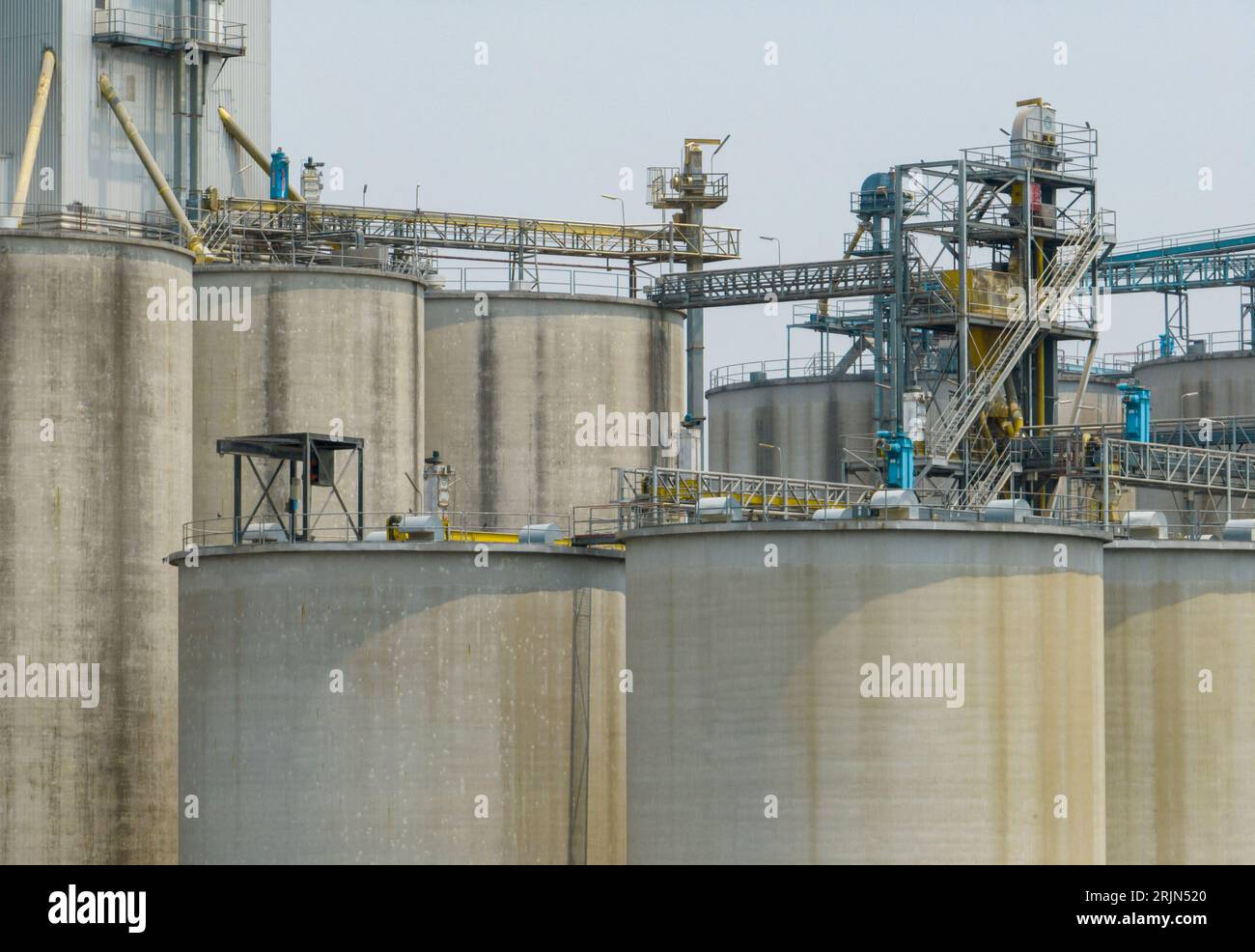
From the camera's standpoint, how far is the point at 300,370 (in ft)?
263

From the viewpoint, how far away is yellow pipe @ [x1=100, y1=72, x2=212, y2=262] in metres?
86.2

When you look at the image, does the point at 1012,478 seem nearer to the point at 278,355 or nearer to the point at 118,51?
the point at 278,355

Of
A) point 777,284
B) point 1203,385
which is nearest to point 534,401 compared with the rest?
point 777,284

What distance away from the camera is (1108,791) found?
68.7 m

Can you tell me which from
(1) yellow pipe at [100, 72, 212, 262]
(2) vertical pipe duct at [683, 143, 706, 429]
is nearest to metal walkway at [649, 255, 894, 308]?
(2) vertical pipe duct at [683, 143, 706, 429]

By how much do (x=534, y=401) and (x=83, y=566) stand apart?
18367mm

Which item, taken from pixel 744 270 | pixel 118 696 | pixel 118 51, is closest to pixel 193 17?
pixel 118 51

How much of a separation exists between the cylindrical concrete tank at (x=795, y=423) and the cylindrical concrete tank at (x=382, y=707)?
131 ft

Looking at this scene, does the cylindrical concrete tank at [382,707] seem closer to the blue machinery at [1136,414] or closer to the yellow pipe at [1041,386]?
the blue machinery at [1136,414]

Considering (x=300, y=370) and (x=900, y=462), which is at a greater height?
(x=300, y=370)

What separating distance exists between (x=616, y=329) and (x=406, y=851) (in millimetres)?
28515

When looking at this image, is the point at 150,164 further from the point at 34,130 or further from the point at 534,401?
the point at 534,401

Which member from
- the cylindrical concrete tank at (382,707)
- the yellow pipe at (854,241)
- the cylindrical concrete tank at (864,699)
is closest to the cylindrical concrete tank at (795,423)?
the yellow pipe at (854,241)

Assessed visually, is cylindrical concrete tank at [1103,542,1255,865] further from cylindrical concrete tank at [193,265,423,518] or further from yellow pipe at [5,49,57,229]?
yellow pipe at [5,49,57,229]
